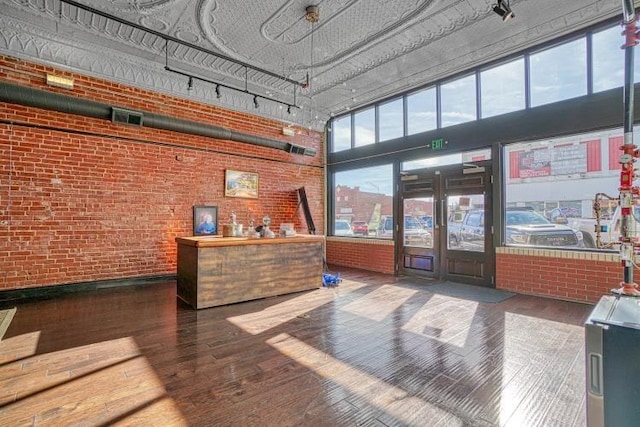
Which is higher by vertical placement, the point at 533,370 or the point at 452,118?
the point at 452,118

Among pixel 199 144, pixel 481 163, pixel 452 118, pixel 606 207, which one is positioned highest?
pixel 452 118

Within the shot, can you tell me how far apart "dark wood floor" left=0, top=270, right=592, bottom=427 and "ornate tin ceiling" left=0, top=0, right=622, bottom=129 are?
3.69 meters

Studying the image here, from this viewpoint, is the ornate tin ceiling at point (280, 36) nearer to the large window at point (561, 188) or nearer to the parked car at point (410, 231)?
the large window at point (561, 188)

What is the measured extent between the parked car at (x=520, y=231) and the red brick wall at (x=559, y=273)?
225 mm

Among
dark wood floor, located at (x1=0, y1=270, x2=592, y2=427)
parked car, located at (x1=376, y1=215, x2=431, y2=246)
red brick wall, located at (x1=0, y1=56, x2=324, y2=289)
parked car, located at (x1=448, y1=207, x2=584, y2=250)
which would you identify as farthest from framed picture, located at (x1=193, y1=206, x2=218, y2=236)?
parked car, located at (x1=448, y1=207, x2=584, y2=250)

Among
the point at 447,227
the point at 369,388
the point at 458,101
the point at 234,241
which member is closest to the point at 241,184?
the point at 234,241

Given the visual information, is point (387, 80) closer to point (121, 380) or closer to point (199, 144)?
point (199, 144)

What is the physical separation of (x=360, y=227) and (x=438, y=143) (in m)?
2.71

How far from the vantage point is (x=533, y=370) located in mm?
2541

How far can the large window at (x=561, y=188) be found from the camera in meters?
4.45

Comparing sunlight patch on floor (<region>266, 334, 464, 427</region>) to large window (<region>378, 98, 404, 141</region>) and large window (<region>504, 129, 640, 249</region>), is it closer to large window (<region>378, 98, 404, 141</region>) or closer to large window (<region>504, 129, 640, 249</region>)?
large window (<region>504, 129, 640, 249</region>)

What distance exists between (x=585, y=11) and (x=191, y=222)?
7.03m

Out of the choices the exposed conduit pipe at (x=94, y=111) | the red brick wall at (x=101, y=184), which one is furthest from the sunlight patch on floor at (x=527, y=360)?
the exposed conduit pipe at (x=94, y=111)

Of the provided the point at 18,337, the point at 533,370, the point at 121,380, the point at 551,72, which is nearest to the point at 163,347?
the point at 121,380
